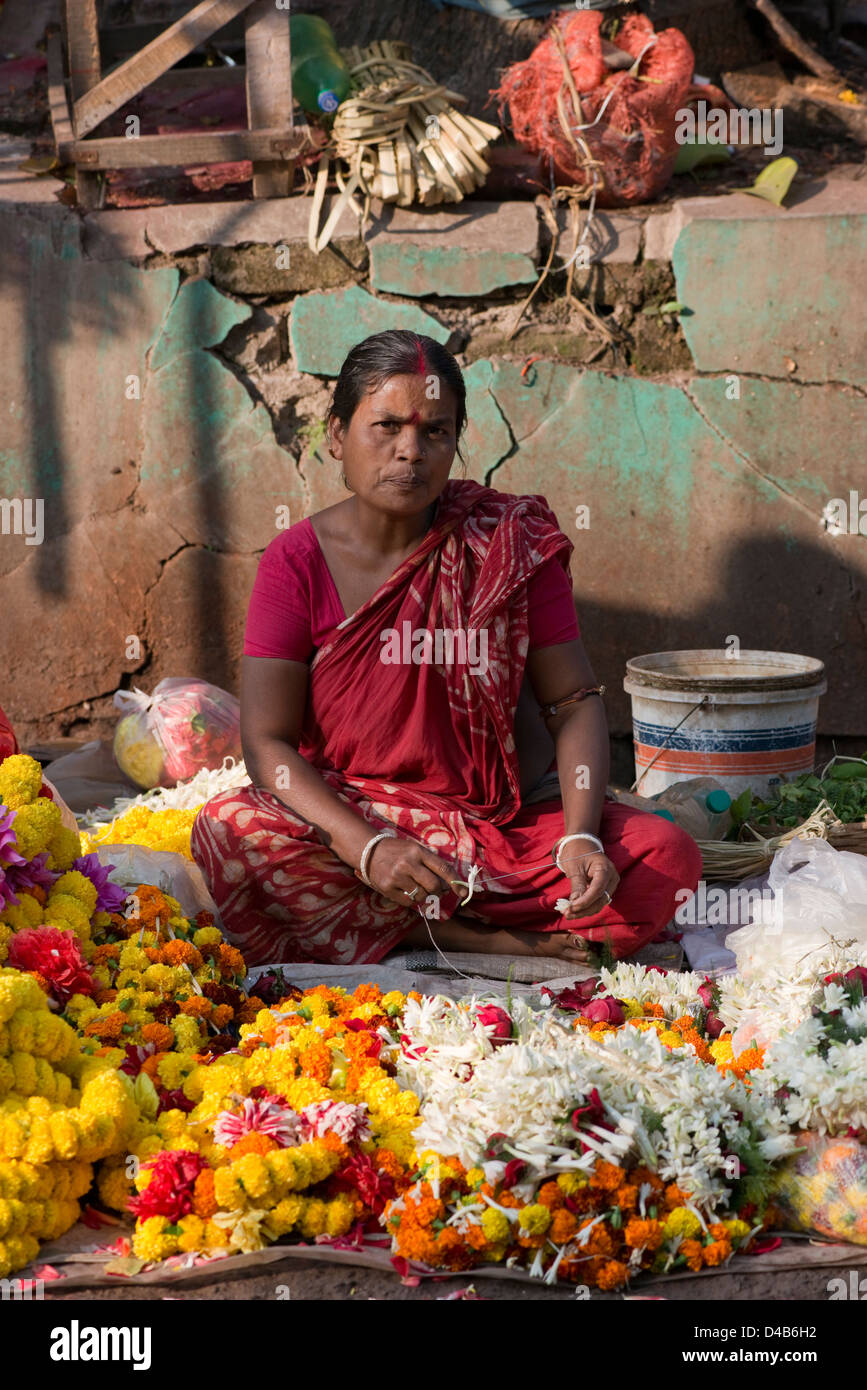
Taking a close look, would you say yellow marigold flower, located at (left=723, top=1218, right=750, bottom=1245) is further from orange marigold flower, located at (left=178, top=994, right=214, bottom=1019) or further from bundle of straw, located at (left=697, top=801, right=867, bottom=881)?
bundle of straw, located at (left=697, top=801, right=867, bottom=881)

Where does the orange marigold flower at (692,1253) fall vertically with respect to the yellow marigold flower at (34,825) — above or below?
below

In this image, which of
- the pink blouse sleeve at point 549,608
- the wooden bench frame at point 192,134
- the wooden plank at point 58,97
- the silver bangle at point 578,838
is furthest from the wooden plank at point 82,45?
the silver bangle at point 578,838

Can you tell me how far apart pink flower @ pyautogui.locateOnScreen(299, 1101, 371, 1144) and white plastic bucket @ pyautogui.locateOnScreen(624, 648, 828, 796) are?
2.34 m

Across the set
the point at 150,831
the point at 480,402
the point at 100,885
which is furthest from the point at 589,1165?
the point at 480,402

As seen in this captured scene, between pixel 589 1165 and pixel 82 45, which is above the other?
pixel 82 45

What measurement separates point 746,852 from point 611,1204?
79.0 inches

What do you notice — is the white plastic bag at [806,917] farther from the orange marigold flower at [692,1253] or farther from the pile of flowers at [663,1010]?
the orange marigold flower at [692,1253]

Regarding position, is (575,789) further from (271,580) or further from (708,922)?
(271,580)

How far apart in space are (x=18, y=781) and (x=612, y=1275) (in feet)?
4.95

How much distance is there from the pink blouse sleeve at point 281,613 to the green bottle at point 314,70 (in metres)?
2.33

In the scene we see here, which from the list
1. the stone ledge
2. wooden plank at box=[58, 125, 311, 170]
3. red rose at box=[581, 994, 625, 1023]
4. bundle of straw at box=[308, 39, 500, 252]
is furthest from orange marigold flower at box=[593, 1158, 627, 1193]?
wooden plank at box=[58, 125, 311, 170]

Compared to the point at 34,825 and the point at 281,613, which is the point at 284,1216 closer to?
the point at 34,825

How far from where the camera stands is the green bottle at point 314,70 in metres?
4.99

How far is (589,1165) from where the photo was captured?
2156mm
